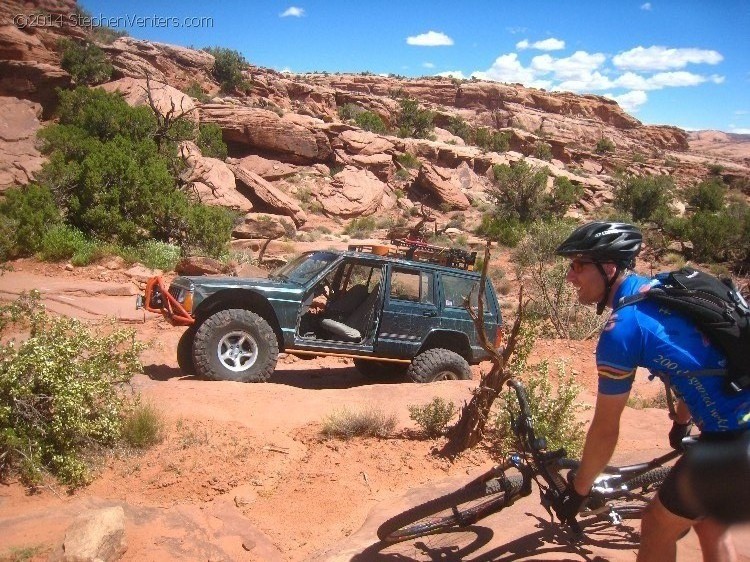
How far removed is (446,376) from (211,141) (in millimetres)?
22585

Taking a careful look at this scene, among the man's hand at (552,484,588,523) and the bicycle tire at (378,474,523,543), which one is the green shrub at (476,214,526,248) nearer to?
the bicycle tire at (378,474,523,543)

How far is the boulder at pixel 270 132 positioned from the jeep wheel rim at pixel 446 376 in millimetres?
25073

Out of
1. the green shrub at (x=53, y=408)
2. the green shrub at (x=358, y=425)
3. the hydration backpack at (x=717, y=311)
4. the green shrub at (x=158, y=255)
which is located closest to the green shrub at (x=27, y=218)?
the green shrub at (x=158, y=255)

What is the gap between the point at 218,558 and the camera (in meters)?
3.60

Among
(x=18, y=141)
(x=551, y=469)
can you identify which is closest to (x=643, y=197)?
(x=18, y=141)

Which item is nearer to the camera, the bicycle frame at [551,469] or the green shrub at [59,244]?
the bicycle frame at [551,469]

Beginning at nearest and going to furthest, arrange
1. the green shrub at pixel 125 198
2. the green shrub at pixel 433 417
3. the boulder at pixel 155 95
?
the green shrub at pixel 433 417, the green shrub at pixel 125 198, the boulder at pixel 155 95

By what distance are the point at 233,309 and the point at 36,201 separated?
1010 cm

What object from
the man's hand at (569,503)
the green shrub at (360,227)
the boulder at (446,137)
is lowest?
the man's hand at (569,503)

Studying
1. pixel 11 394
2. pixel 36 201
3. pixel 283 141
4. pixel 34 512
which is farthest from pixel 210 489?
pixel 283 141

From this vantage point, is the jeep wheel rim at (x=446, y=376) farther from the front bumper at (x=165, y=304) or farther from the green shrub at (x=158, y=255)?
the green shrub at (x=158, y=255)

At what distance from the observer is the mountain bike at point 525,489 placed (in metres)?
2.64

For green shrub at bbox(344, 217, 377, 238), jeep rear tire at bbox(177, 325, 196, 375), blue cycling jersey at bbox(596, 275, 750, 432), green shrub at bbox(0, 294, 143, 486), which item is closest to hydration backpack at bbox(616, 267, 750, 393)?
blue cycling jersey at bbox(596, 275, 750, 432)

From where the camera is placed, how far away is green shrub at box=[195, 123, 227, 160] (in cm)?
2656
